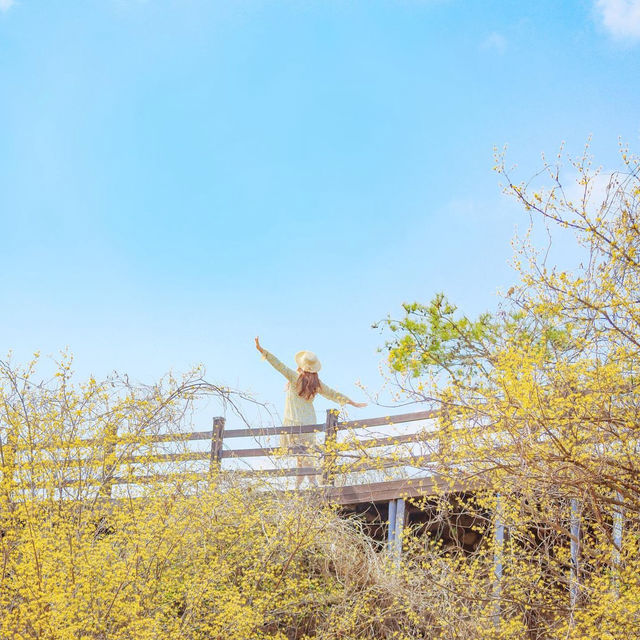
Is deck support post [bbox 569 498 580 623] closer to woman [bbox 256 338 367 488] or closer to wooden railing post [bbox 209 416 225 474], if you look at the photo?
woman [bbox 256 338 367 488]

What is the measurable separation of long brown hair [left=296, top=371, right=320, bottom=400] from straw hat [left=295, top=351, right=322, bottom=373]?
50mm

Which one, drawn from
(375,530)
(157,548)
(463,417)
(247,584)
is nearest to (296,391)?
(375,530)

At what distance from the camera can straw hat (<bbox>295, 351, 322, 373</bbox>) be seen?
912 cm

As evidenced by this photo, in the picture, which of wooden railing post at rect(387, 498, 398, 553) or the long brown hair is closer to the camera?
wooden railing post at rect(387, 498, 398, 553)

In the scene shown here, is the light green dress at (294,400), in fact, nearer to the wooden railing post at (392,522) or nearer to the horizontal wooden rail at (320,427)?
the horizontal wooden rail at (320,427)

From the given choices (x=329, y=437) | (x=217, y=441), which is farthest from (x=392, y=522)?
(x=217, y=441)

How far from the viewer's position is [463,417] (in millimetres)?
5488

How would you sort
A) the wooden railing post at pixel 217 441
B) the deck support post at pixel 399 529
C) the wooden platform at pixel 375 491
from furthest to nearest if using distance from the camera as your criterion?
1. the wooden railing post at pixel 217 441
2. the wooden platform at pixel 375 491
3. the deck support post at pixel 399 529

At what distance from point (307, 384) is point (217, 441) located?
124cm

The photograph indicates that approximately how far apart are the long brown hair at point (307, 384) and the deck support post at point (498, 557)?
2.83m

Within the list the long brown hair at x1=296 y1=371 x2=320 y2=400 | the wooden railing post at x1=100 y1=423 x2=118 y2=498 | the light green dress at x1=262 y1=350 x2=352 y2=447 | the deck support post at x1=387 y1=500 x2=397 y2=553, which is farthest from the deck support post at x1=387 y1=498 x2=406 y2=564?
the wooden railing post at x1=100 y1=423 x2=118 y2=498

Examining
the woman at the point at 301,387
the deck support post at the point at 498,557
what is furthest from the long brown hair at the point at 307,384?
the deck support post at the point at 498,557

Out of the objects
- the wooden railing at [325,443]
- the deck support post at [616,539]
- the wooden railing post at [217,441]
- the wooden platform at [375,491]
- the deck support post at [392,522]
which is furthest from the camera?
the wooden railing post at [217,441]

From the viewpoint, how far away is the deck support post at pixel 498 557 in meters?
6.52
